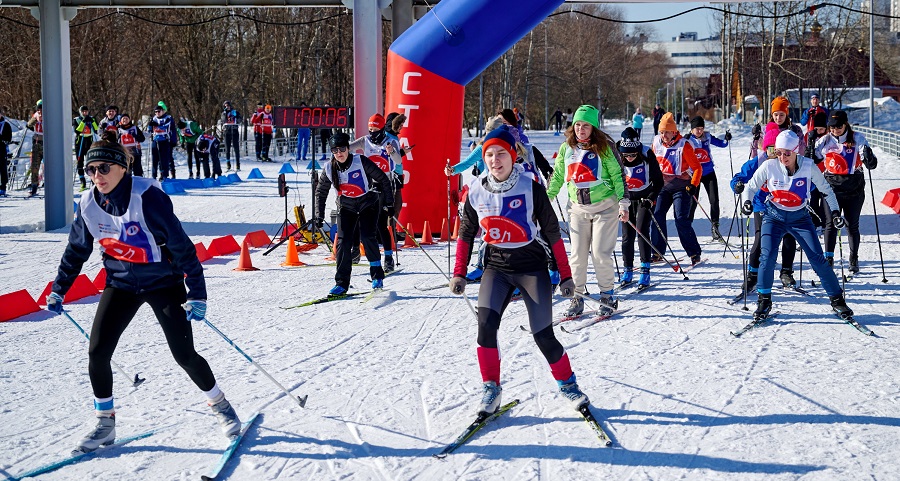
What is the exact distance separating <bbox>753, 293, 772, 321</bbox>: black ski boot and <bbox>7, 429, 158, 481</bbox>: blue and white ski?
5174mm

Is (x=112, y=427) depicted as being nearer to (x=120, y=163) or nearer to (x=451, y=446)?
(x=120, y=163)

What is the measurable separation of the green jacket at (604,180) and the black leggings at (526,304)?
2941 mm

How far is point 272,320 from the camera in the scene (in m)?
9.07

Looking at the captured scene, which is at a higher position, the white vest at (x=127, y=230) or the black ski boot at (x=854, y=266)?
the white vest at (x=127, y=230)

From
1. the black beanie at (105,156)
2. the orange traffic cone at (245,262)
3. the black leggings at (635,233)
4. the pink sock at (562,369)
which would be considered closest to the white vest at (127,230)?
the black beanie at (105,156)

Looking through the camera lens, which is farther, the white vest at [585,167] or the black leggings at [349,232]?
the black leggings at [349,232]

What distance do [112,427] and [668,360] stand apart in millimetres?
3977

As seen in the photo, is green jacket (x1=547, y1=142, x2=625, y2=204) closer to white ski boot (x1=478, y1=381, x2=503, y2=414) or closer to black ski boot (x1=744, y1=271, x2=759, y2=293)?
black ski boot (x1=744, y1=271, x2=759, y2=293)

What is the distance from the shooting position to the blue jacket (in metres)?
5.18

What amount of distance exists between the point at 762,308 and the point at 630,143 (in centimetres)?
239

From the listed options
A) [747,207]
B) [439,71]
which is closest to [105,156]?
[747,207]

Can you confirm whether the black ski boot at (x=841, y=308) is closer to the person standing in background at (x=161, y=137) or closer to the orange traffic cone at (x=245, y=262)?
the orange traffic cone at (x=245, y=262)

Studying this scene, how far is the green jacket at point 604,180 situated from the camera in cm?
864

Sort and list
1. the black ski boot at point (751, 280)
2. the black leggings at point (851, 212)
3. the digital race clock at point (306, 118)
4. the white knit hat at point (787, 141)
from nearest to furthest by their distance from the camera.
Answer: the white knit hat at point (787, 141) → the black ski boot at point (751, 280) → the black leggings at point (851, 212) → the digital race clock at point (306, 118)
